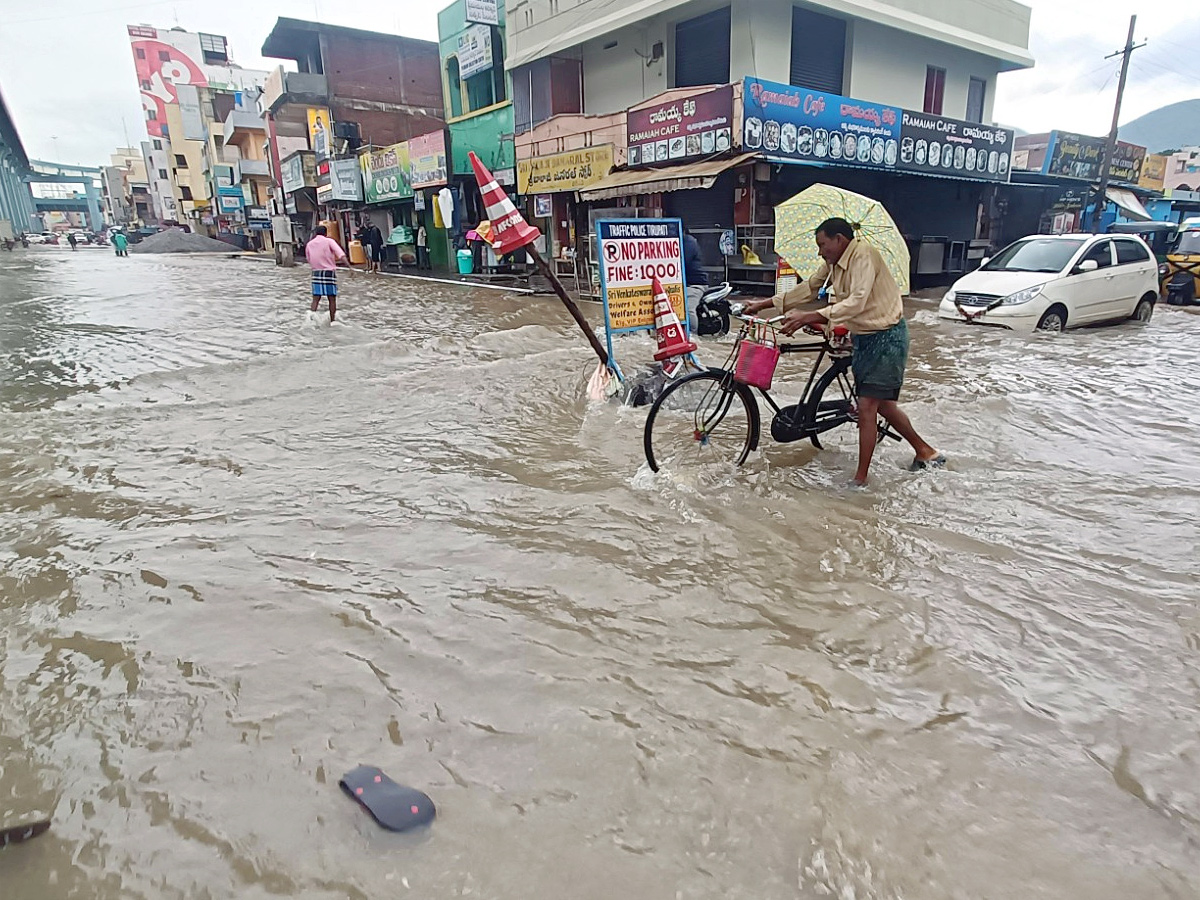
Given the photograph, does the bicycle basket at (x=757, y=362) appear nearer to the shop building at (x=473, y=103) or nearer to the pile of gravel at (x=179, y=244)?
the shop building at (x=473, y=103)

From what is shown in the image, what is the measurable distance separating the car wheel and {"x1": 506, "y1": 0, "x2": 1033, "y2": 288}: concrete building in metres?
6.12

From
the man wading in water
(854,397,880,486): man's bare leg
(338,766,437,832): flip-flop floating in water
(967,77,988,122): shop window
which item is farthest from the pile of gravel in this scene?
(338,766,437,832): flip-flop floating in water

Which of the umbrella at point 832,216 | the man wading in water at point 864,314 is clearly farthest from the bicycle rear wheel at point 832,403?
the umbrella at point 832,216

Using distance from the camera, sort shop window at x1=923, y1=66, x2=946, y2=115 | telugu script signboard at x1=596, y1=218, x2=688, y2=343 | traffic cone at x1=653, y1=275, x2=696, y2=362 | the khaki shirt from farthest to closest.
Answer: shop window at x1=923, y1=66, x2=946, y2=115 < telugu script signboard at x1=596, y1=218, x2=688, y2=343 < traffic cone at x1=653, y1=275, x2=696, y2=362 < the khaki shirt

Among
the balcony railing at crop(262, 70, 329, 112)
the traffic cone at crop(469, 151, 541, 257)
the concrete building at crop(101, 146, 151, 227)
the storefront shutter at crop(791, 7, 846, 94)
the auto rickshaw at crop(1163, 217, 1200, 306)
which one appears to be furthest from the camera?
the concrete building at crop(101, 146, 151, 227)

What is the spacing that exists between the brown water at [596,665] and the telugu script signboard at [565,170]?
12769mm

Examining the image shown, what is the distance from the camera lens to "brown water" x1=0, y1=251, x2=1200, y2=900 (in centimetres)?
227

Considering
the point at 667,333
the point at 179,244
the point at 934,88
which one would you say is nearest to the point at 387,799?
Result: the point at 667,333

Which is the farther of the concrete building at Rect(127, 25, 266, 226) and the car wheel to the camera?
the concrete building at Rect(127, 25, 266, 226)

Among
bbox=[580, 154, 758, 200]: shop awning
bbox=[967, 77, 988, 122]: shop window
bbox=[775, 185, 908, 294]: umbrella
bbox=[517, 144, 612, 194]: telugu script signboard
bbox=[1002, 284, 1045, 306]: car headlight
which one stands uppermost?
bbox=[967, 77, 988, 122]: shop window

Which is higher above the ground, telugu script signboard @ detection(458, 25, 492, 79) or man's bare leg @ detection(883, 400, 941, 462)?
telugu script signboard @ detection(458, 25, 492, 79)

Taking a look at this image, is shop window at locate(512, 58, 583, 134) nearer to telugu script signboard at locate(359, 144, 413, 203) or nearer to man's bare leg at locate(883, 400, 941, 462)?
telugu script signboard at locate(359, 144, 413, 203)

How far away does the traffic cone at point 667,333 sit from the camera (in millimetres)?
6574

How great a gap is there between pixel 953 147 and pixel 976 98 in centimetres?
606
